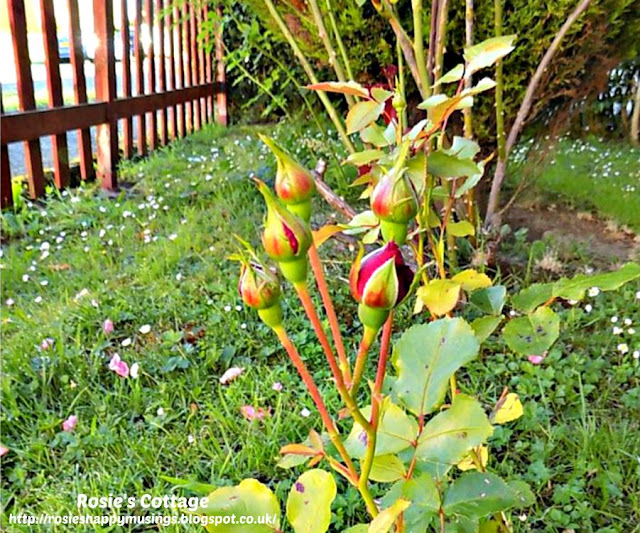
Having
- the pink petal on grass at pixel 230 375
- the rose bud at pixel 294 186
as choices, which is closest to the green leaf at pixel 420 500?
the rose bud at pixel 294 186

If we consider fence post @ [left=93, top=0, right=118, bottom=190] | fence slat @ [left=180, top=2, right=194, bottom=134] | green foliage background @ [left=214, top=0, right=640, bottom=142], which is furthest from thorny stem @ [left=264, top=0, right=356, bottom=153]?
fence slat @ [left=180, top=2, right=194, bottom=134]

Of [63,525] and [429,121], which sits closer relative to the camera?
[429,121]

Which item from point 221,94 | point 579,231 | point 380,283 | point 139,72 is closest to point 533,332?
point 380,283

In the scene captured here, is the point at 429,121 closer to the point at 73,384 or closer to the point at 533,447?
the point at 533,447

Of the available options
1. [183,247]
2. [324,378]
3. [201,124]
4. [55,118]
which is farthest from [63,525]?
[201,124]

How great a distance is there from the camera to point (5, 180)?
2725 millimetres

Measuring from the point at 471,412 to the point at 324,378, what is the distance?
Result: 101 cm

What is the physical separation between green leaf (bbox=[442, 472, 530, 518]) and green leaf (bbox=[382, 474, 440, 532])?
1 centimetres

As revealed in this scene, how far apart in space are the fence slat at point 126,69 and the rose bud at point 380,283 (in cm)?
360

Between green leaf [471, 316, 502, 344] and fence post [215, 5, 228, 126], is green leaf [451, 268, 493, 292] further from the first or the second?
fence post [215, 5, 228, 126]

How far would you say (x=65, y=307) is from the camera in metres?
1.73

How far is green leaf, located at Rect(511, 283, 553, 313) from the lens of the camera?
21.1 inches

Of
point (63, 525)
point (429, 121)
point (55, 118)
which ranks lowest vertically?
point (63, 525)

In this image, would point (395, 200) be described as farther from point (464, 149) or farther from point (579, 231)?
point (579, 231)
